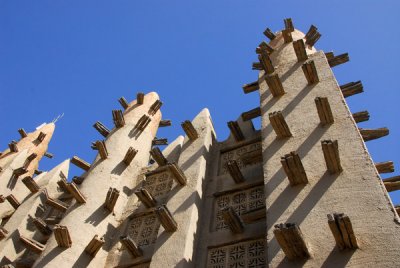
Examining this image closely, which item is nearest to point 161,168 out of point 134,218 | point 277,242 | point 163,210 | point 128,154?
point 128,154

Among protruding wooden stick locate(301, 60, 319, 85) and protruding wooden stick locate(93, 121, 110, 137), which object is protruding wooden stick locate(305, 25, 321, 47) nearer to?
protruding wooden stick locate(301, 60, 319, 85)

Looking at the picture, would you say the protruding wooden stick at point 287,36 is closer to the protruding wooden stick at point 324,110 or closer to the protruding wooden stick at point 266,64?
the protruding wooden stick at point 266,64

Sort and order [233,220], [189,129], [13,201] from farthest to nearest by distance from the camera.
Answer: [13,201]
[189,129]
[233,220]

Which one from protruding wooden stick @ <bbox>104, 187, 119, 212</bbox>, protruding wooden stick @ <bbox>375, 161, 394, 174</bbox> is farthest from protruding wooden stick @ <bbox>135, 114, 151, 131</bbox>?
protruding wooden stick @ <bbox>375, 161, 394, 174</bbox>

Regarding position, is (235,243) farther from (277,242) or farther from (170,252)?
(277,242)

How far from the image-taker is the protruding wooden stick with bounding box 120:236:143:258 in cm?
877

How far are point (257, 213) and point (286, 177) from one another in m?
1.00

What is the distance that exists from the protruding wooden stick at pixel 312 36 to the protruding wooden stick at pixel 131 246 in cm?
845

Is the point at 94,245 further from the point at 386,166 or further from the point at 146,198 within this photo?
the point at 386,166

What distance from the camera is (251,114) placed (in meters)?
12.0

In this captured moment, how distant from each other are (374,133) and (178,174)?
4.32m

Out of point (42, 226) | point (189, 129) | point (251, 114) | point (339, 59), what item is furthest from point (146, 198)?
point (339, 59)

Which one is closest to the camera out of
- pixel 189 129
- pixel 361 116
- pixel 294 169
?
pixel 294 169

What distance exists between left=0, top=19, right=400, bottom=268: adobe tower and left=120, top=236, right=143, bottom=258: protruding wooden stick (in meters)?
0.04
